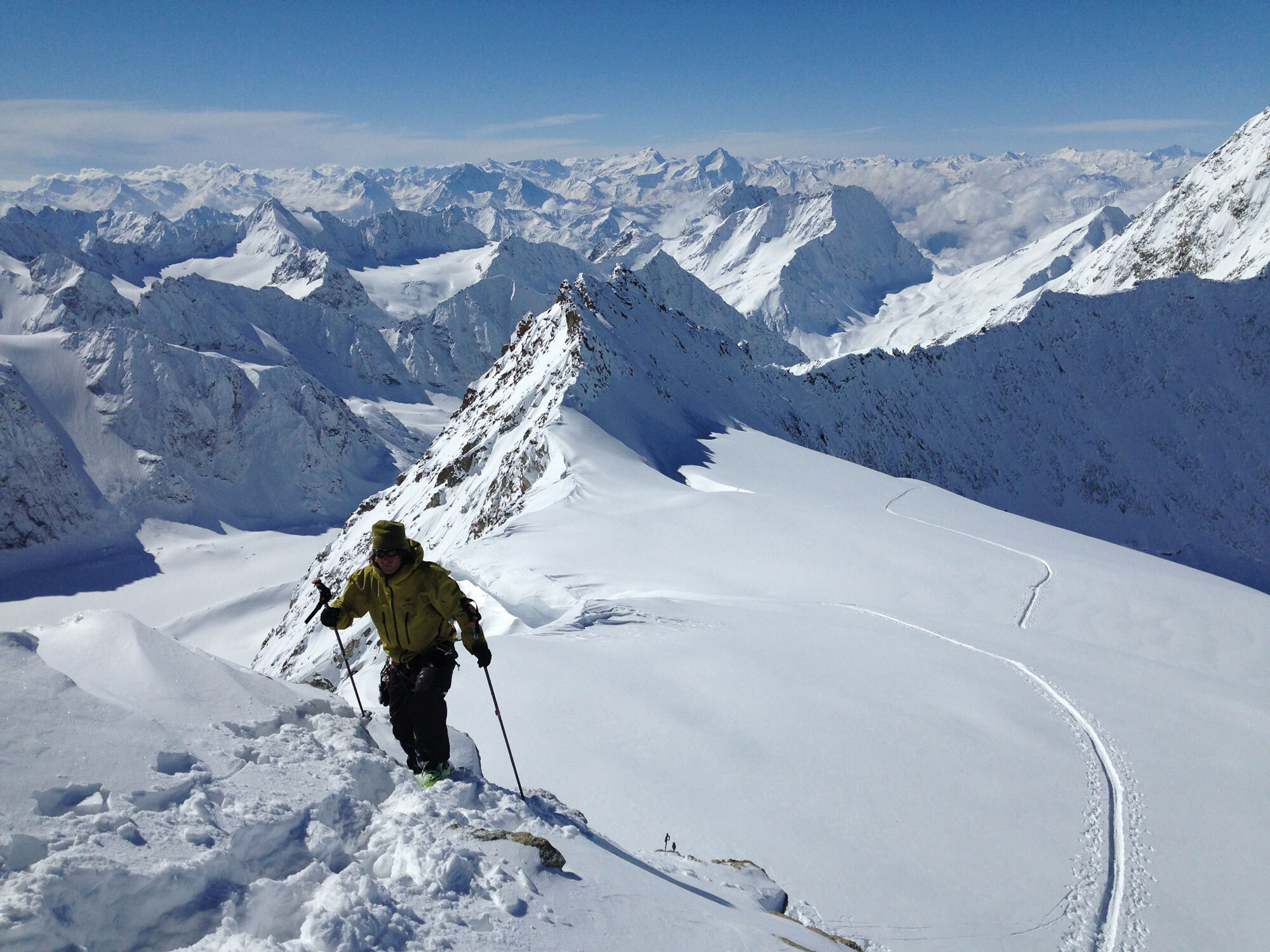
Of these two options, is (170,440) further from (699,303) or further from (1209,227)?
(1209,227)

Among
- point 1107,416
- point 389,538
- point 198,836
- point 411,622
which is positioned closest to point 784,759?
point 411,622

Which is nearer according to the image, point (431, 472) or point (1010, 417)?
point (431, 472)

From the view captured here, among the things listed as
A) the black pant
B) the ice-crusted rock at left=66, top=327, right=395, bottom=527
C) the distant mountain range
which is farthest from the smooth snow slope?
the ice-crusted rock at left=66, top=327, right=395, bottom=527

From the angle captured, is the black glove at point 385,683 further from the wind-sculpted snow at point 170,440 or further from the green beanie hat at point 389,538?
the wind-sculpted snow at point 170,440

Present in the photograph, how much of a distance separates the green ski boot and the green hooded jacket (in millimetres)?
1066

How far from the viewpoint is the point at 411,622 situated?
21.9 ft

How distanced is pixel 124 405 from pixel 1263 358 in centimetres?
15692

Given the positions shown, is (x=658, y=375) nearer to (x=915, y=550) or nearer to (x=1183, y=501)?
(x=915, y=550)

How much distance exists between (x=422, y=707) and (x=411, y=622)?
823mm

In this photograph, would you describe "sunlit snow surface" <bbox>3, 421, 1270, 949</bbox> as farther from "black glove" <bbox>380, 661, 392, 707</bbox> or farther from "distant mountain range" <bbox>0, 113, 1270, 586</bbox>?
"distant mountain range" <bbox>0, 113, 1270, 586</bbox>

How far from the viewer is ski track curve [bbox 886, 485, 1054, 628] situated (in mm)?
19594

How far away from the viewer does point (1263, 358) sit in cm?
9106

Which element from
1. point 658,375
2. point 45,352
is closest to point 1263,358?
point 658,375

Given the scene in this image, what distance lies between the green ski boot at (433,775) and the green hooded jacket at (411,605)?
3.50 ft
